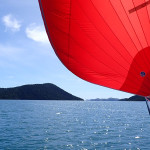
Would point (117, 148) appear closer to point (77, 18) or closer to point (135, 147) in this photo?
point (135, 147)

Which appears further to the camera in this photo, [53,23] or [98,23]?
[53,23]

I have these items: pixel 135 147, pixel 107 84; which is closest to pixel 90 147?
pixel 135 147

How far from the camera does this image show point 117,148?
2531 centimetres

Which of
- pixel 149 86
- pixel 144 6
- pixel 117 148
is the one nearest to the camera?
pixel 144 6

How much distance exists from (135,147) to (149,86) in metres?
24.5

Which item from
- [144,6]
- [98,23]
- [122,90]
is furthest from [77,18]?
[122,90]

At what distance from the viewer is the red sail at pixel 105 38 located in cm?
433

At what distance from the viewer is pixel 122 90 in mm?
4996

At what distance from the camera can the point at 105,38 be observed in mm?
4711

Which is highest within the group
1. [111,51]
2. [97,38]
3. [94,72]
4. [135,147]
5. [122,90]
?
[97,38]

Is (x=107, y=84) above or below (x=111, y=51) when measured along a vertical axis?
below

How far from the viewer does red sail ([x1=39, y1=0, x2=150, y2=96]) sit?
433 cm

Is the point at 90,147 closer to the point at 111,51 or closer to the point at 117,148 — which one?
the point at 117,148

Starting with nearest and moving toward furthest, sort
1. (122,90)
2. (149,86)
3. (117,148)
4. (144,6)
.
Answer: (144,6) < (149,86) < (122,90) < (117,148)
